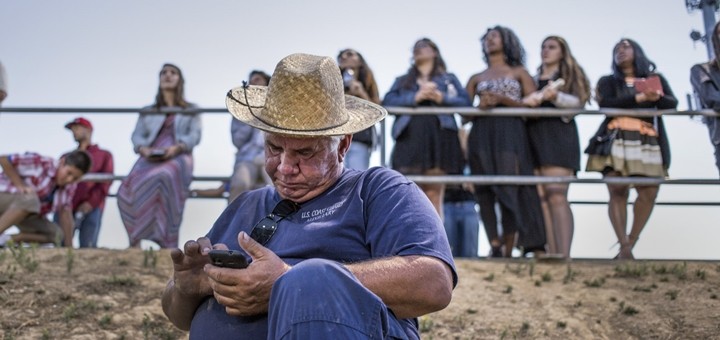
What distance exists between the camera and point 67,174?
7355mm


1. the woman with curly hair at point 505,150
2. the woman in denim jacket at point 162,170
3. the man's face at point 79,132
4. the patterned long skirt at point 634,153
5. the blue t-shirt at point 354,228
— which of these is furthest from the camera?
the man's face at point 79,132

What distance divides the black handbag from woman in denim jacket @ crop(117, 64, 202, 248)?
10.6ft

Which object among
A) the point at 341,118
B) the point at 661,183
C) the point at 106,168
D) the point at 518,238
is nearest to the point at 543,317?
the point at 518,238

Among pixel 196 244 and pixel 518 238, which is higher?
pixel 196 244

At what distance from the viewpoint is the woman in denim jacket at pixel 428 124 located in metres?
7.05

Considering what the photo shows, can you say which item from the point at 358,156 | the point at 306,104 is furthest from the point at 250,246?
the point at 358,156

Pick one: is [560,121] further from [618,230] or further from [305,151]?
[305,151]

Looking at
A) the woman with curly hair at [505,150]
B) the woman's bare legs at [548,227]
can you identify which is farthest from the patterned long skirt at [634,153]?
the woman with curly hair at [505,150]

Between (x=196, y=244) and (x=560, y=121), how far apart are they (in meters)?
4.79

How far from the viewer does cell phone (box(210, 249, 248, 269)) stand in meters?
2.62

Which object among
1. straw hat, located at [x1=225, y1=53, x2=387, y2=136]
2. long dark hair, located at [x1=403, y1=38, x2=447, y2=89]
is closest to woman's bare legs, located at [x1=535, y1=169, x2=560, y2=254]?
long dark hair, located at [x1=403, y1=38, x2=447, y2=89]

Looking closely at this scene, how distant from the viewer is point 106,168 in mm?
8039

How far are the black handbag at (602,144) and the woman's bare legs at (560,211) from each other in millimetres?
288

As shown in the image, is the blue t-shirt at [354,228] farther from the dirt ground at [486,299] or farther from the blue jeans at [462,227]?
the blue jeans at [462,227]
